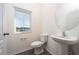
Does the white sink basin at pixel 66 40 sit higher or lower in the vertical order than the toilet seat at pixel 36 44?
higher

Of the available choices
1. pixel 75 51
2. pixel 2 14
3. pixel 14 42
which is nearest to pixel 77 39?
pixel 75 51

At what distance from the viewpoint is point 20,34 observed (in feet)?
4.23

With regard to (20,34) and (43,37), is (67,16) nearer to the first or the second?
(43,37)

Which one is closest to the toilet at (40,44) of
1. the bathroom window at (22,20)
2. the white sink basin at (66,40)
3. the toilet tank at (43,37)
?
the toilet tank at (43,37)

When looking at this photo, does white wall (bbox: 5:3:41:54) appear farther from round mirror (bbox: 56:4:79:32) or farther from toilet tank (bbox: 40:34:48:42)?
round mirror (bbox: 56:4:79:32)

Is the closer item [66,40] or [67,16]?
[66,40]

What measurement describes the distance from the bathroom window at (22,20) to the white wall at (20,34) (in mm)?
61

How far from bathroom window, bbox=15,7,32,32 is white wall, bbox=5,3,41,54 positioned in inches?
2.4

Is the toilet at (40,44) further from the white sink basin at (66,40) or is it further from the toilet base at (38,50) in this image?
the white sink basin at (66,40)

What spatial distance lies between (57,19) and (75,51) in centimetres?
59

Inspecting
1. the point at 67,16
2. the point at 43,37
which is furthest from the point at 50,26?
the point at 67,16

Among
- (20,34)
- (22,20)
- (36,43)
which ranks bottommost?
(36,43)

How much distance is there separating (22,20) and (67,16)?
753 millimetres

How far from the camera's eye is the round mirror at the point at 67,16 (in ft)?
4.11
